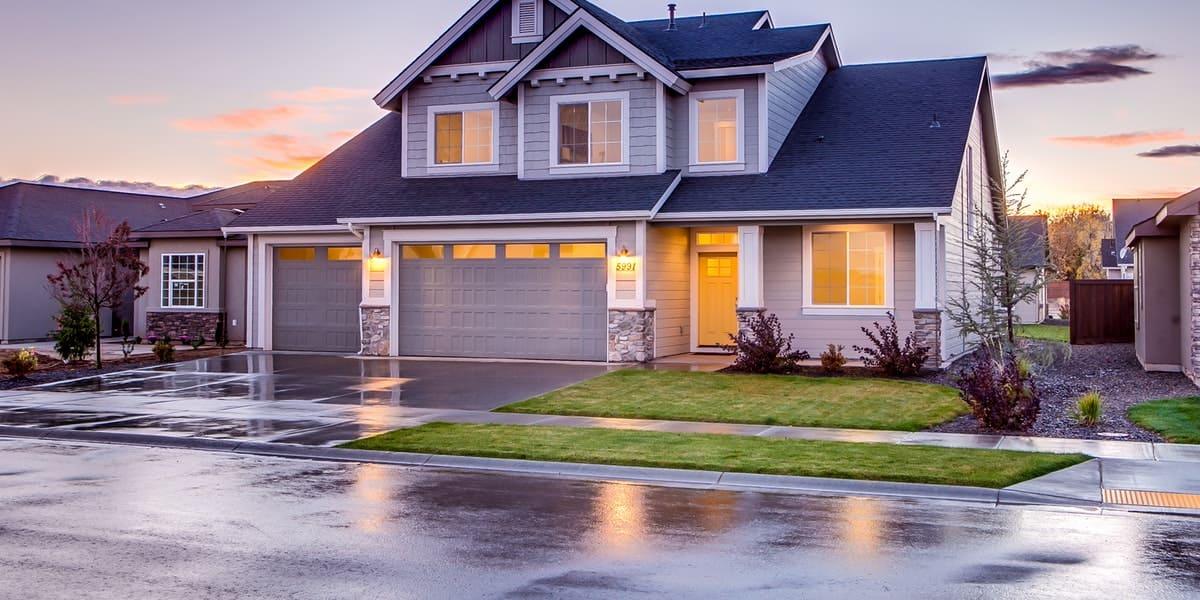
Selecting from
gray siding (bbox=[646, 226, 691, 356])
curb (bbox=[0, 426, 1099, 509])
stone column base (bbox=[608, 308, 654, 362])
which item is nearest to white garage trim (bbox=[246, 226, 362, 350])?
stone column base (bbox=[608, 308, 654, 362])

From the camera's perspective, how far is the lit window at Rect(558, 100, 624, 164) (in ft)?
79.8

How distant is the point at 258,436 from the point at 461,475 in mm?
3631

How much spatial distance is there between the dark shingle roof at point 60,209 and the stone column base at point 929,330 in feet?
79.1

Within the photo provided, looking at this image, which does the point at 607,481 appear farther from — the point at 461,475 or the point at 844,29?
the point at 844,29

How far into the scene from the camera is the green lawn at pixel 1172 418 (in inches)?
527

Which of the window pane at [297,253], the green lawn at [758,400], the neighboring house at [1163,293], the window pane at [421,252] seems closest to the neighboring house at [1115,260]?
the neighboring house at [1163,293]

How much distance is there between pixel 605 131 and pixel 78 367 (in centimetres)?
1275

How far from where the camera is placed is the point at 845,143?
79.7 ft

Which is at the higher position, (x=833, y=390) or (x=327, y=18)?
(x=327, y=18)

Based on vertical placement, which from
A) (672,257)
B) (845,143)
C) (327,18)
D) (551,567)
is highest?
(327,18)

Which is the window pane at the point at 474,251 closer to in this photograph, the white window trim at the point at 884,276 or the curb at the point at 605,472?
the white window trim at the point at 884,276

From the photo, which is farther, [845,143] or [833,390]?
[845,143]

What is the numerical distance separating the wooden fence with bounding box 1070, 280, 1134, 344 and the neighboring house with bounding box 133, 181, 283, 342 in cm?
2301

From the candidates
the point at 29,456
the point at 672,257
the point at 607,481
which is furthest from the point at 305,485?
the point at 672,257
